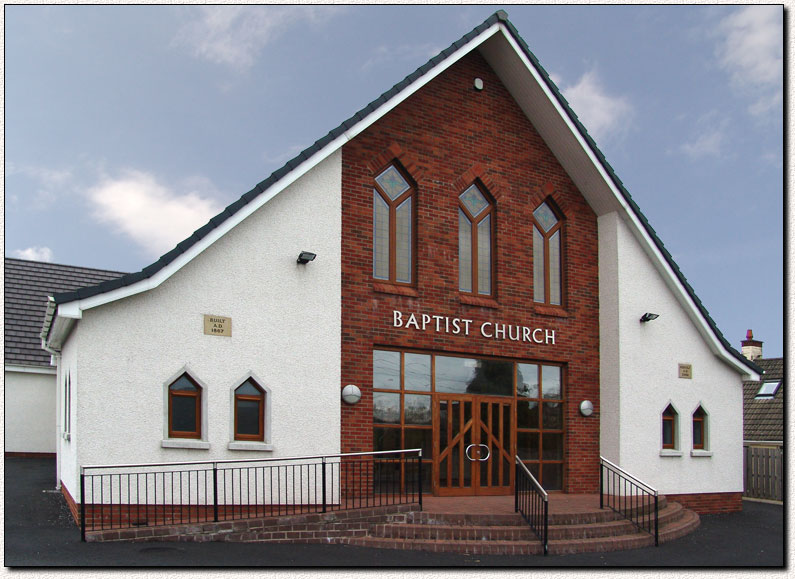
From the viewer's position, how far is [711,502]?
16797 mm

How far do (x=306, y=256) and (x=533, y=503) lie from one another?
16.1ft

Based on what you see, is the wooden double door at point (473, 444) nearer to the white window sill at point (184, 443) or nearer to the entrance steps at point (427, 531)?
the entrance steps at point (427, 531)

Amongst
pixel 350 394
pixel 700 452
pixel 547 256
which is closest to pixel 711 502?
pixel 700 452

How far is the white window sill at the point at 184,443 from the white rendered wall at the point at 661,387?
26.1 ft

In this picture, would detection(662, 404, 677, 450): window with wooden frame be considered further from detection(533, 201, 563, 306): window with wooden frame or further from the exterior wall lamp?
the exterior wall lamp

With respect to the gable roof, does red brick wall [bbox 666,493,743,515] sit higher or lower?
lower

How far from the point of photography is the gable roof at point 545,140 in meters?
11.7

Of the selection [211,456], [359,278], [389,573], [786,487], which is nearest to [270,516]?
[211,456]

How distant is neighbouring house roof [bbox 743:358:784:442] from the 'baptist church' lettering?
8.85 m

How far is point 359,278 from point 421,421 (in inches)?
106

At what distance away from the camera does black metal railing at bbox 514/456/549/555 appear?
448 inches

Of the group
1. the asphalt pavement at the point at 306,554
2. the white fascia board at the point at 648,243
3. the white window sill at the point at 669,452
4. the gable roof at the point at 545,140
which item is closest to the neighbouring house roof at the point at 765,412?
the white fascia board at the point at 648,243

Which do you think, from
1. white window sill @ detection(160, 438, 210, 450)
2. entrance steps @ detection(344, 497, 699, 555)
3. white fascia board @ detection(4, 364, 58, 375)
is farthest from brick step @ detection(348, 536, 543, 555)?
white fascia board @ detection(4, 364, 58, 375)

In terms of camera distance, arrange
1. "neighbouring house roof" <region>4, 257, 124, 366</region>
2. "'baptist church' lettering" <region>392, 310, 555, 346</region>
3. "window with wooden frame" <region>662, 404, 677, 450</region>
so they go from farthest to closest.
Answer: "neighbouring house roof" <region>4, 257, 124, 366</region> < "window with wooden frame" <region>662, 404, 677, 450</region> < "'baptist church' lettering" <region>392, 310, 555, 346</region>
